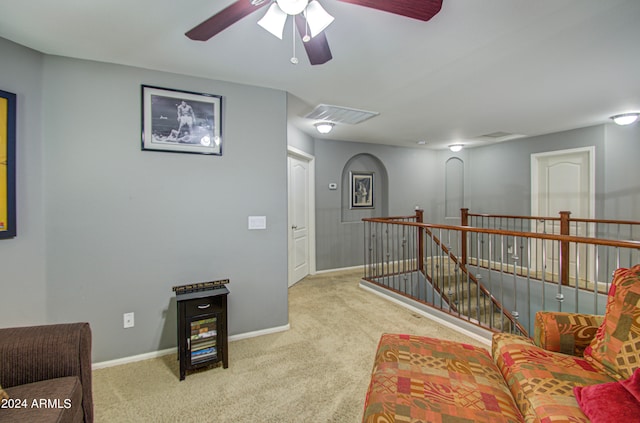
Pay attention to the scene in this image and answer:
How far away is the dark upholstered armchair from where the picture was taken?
1173 mm

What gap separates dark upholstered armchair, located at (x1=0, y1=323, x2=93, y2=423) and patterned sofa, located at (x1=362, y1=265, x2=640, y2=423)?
1.24 m

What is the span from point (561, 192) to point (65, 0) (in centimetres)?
608

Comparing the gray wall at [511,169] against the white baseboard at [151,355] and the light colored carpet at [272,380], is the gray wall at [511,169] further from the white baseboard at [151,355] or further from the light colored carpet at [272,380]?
the white baseboard at [151,355]

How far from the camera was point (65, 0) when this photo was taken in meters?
1.54

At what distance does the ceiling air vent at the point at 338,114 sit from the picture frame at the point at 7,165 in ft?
8.11

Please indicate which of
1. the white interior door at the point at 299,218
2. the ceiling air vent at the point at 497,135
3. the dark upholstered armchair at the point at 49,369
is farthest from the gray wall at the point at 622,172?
the dark upholstered armchair at the point at 49,369

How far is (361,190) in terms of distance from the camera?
220 inches

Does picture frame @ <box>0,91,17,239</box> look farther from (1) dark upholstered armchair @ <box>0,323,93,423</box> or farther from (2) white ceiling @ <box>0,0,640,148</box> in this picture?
(1) dark upholstered armchair @ <box>0,323,93,423</box>

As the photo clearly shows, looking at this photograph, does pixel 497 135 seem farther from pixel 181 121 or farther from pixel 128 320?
pixel 128 320

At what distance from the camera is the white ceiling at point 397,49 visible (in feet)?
5.40

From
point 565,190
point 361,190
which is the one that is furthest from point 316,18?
point 565,190

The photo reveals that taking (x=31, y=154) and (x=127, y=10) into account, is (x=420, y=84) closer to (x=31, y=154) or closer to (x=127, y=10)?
(x=127, y=10)

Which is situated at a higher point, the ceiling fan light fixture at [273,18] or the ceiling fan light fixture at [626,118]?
the ceiling fan light fixture at [626,118]

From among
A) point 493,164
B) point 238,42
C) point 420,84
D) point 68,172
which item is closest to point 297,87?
point 238,42
